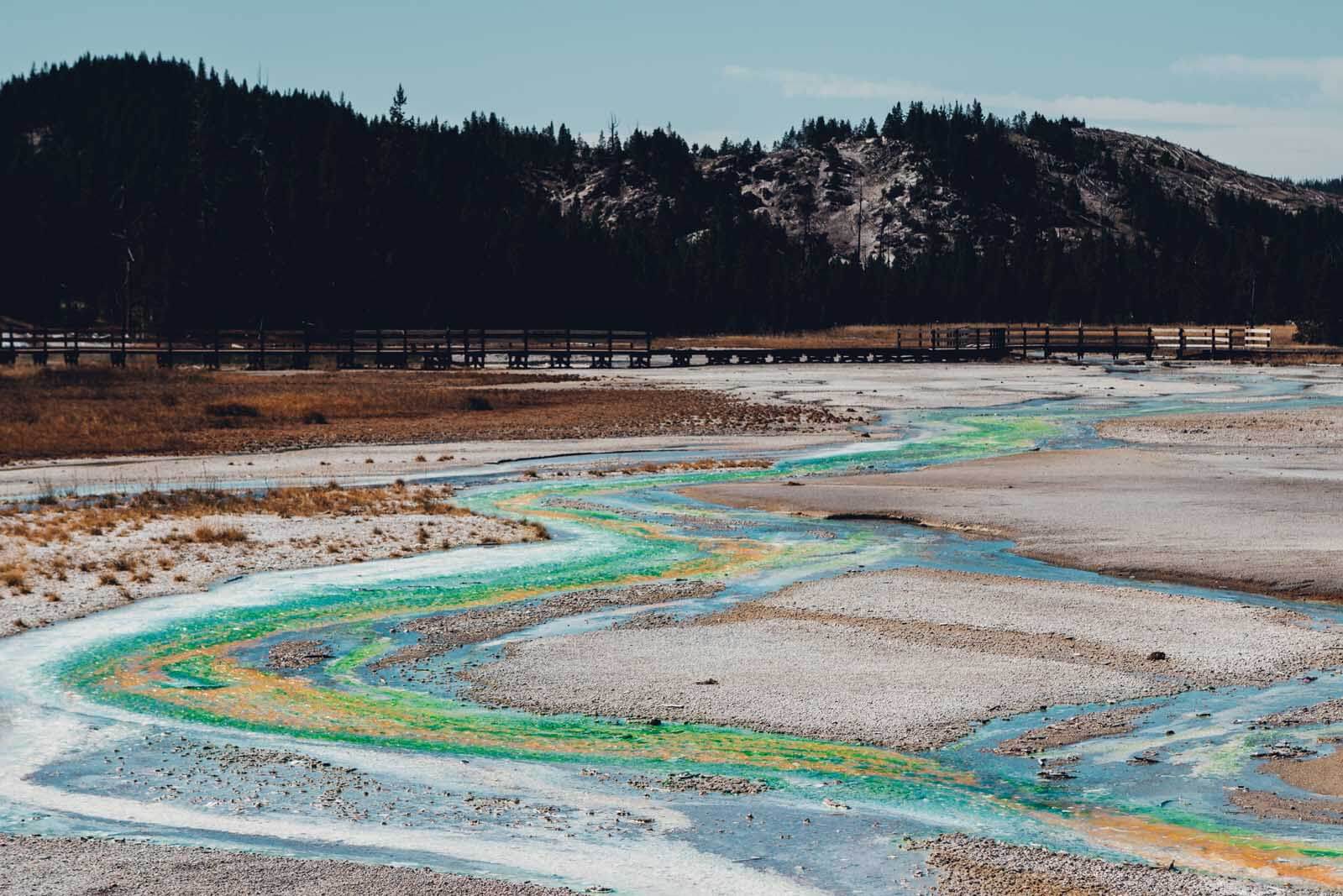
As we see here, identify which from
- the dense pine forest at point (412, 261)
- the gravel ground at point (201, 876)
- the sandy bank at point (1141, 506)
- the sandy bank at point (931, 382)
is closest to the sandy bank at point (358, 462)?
the sandy bank at point (1141, 506)

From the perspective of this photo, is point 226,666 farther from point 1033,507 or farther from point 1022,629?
point 1033,507

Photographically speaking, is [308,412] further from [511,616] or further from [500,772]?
[500,772]

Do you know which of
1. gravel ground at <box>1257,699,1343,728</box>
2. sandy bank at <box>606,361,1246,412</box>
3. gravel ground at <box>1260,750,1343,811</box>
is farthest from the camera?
sandy bank at <box>606,361,1246,412</box>

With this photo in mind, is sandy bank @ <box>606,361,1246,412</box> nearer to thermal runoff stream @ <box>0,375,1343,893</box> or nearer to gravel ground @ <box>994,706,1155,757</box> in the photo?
thermal runoff stream @ <box>0,375,1343,893</box>

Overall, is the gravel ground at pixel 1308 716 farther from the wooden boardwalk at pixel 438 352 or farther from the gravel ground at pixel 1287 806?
the wooden boardwalk at pixel 438 352

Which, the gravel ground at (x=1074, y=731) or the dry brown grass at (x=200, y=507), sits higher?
the dry brown grass at (x=200, y=507)


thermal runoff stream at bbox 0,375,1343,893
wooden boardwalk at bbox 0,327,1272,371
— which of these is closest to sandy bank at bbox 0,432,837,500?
thermal runoff stream at bbox 0,375,1343,893

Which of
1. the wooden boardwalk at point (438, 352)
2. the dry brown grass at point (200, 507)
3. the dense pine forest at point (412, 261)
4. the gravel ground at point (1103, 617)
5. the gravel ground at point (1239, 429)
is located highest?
the dense pine forest at point (412, 261)
